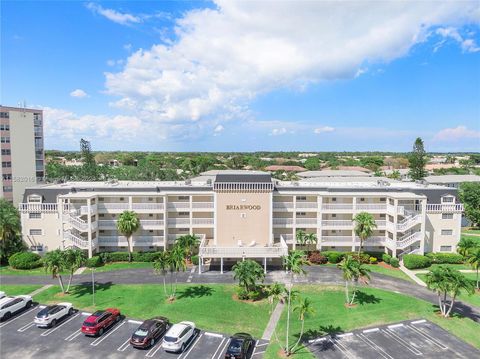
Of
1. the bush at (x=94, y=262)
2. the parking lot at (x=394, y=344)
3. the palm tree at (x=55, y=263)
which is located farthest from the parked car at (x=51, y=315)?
the parking lot at (x=394, y=344)

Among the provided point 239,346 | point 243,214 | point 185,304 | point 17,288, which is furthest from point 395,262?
point 17,288

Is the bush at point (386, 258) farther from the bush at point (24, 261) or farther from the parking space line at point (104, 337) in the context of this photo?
the bush at point (24, 261)

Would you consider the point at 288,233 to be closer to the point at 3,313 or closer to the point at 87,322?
the point at 87,322

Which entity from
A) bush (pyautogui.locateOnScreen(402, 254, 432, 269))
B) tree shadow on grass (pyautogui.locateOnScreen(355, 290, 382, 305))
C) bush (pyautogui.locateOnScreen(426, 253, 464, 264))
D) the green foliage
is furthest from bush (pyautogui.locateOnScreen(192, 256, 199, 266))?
the green foliage

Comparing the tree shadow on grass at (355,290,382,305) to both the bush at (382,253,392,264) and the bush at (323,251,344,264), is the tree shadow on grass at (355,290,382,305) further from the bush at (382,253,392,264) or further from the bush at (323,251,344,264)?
the bush at (382,253,392,264)

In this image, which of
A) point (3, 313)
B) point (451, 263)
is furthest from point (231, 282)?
point (451, 263)

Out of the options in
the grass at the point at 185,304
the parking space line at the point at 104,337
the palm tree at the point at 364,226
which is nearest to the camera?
the parking space line at the point at 104,337
